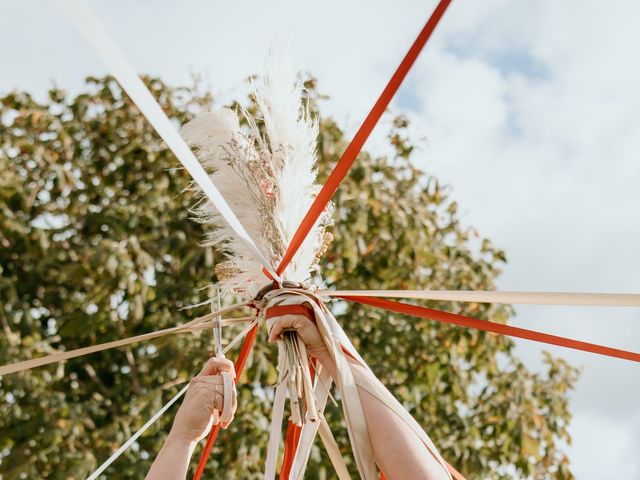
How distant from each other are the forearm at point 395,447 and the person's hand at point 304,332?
7.6 inches

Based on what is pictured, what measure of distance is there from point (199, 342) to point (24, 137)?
2174 mm

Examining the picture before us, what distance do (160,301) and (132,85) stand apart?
15.8 ft

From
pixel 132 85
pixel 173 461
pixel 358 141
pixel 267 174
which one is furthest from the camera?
pixel 267 174

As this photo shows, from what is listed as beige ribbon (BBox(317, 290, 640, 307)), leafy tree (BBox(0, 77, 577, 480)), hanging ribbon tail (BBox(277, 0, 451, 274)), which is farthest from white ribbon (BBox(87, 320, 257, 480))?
leafy tree (BBox(0, 77, 577, 480))

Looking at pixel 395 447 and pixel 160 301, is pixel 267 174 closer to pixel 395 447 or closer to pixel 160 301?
pixel 395 447

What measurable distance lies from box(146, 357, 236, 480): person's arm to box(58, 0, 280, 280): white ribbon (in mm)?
350

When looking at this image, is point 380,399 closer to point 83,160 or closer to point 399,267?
point 399,267

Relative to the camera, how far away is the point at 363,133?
1.96 m

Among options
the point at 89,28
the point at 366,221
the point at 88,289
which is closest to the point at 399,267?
the point at 366,221

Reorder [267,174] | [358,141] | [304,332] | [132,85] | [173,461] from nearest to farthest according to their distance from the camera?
[132,85]
[358,141]
[173,461]
[304,332]
[267,174]

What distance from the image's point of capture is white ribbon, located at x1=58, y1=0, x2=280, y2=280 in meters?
1.73

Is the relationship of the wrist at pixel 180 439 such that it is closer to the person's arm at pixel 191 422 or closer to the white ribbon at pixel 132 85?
the person's arm at pixel 191 422

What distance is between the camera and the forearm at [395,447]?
2.05 m

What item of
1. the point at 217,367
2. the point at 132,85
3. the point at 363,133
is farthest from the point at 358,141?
the point at 217,367
